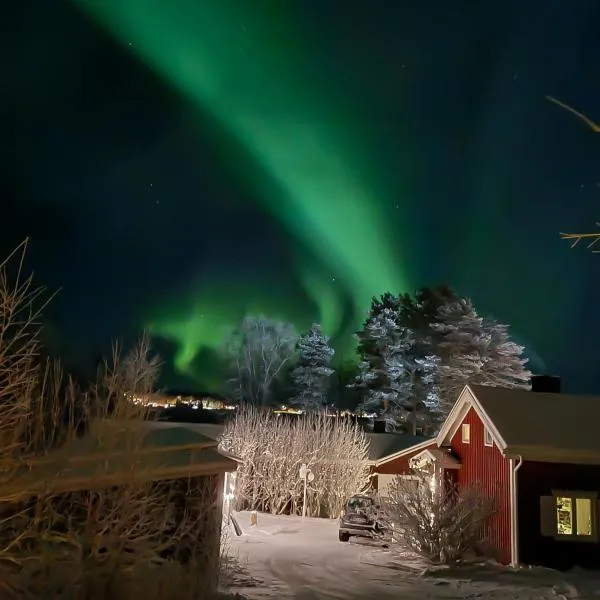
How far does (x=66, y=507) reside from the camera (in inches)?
478

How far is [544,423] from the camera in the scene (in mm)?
21125

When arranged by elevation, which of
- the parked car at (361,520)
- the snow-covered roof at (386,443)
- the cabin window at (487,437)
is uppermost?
the snow-covered roof at (386,443)

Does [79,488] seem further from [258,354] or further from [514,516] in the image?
[258,354]

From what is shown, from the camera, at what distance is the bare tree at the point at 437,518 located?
18.8m

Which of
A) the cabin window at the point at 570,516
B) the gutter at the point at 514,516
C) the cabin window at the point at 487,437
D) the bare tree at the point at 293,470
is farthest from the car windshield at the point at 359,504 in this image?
the bare tree at the point at 293,470

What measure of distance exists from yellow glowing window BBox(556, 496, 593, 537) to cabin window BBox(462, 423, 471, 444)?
13.4 feet

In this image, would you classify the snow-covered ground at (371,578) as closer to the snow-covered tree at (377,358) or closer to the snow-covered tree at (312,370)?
the snow-covered tree at (377,358)

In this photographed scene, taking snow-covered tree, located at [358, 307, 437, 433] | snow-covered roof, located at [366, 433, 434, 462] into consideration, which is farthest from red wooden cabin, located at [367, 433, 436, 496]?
snow-covered tree, located at [358, 307, 437, 433]

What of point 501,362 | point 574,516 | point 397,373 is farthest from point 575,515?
point 397,373

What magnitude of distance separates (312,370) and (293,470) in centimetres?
2356

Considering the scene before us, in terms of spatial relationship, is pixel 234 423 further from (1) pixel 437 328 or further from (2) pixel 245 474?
(1) pixel 437 328

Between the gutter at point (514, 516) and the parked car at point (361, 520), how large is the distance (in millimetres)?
4957

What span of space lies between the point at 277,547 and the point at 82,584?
14377 millimetres

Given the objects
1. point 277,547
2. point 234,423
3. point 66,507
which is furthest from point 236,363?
point 66,507
